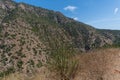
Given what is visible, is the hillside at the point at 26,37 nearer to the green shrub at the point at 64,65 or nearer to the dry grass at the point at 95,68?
the dry grass at the point at 95,68

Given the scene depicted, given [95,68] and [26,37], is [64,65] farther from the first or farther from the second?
[26,37]

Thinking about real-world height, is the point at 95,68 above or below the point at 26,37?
above

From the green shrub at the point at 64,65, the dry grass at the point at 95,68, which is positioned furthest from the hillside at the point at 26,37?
the green shrub at the point at 64,65

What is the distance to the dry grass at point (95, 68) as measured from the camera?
684 cm

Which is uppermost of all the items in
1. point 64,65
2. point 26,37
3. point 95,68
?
point 64,65

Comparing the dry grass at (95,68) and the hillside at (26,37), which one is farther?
the hillside at (26,37)

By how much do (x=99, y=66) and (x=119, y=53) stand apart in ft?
5.18

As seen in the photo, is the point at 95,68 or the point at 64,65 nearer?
the point at 64,65

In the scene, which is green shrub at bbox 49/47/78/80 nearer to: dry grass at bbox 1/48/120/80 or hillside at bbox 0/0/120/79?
dry grass at bbox 1/48/120/80

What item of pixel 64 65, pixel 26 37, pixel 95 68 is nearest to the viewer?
pixel 64 65

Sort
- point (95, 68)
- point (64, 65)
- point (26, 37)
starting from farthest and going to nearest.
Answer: point (26, 37), point (95, 68), point (64, 65)

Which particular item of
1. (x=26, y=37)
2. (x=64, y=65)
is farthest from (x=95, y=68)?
(x=26, y=37)

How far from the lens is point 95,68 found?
707 centimetres

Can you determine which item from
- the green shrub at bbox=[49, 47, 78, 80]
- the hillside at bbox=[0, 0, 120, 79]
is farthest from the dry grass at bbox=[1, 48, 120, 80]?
the hillside at bbox=[0, 0, 120, 79]
